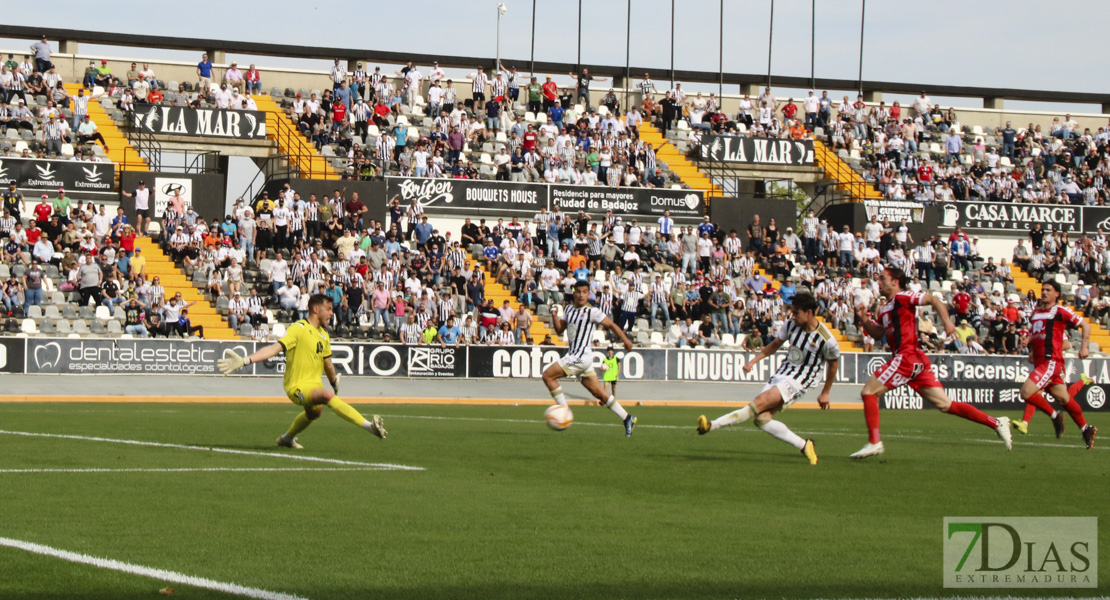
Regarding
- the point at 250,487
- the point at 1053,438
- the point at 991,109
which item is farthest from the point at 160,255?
the point at 991,109

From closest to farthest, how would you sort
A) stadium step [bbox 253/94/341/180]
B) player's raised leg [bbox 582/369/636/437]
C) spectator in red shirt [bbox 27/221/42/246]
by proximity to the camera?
1. player's raised leg [bbox 582/369/636/437]
2. spectator in red shirt [bbox 27/221/42/246]
3. stadium step [bbox 253/94/341/180]

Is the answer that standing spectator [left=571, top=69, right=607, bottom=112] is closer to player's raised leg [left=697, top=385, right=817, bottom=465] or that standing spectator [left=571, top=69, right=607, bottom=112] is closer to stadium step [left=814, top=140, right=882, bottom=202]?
stadium step [left=814, top=140, right=882, bottom=202]

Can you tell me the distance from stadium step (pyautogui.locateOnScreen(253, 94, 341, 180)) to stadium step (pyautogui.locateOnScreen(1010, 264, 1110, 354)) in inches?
899

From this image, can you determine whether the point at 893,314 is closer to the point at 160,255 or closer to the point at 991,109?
the point at 160,255

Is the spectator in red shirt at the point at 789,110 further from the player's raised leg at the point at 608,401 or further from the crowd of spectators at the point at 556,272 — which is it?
the player's raised leg at the point at 608,401

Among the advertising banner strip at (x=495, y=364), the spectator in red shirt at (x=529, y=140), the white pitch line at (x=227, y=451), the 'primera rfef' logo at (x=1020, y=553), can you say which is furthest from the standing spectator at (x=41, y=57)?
the 'primera rfef' logo at (x=1020, y=553)

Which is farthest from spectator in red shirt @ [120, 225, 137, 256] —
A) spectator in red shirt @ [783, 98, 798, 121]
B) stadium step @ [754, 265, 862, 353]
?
spectator in red shirt @ [783, 98, 798, 121]

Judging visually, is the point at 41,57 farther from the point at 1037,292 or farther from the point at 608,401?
the point at 1037,292

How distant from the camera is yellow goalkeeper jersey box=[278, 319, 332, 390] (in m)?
15.4

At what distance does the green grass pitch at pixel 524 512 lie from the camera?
7.75m

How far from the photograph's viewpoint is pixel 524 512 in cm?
1062

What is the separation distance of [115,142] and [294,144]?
208 inches

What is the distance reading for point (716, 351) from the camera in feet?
124

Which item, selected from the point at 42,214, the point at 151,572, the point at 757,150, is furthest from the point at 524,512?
the point at 757,150
